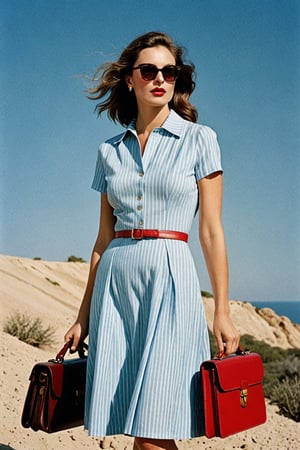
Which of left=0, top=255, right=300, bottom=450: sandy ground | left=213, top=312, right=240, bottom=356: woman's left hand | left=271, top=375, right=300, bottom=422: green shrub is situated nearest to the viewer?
left=213, top=312, right=240, bottom=356: woman's left hand

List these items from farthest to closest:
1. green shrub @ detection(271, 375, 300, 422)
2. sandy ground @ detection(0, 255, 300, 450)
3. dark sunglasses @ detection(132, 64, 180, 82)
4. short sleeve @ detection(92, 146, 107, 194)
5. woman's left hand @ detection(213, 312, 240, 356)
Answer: green shrub @ detection(271, 375, 300, 422), sandy ground @ detection(0, 255, 300, 450), short sleeve @ detection(92, 146, 107, 194), dark sunglasses @ detection(132, 64, 180, 82), woman's left hand @ detection(213, 312, 240, 356)

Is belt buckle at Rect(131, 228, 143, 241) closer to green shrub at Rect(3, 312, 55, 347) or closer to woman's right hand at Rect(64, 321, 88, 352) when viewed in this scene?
woman's right hand at Rect(64, 321, 88, 352)

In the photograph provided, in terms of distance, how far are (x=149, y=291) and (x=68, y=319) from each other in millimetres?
16820

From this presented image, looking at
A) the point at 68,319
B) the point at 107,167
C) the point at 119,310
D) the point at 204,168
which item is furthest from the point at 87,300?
the point at 68,319

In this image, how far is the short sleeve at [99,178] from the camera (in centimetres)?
379

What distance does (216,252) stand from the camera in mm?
3404

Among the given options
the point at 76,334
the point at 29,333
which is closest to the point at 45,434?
the point at 76,334

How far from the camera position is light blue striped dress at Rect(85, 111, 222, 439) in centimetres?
324

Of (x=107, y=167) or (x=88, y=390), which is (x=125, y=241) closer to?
(x=107, y=167)

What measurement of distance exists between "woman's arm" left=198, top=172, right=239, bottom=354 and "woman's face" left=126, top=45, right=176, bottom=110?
1.54 feet

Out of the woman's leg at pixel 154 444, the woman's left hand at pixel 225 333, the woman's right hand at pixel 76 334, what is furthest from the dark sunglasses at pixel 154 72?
the woman's leg at pixel 154 444

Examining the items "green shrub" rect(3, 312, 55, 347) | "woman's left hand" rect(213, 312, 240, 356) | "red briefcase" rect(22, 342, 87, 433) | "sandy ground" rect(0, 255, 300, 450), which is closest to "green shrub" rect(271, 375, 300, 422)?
"sandy ground" rect(0, 255, 300, 450)

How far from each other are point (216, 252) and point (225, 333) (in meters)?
0.37

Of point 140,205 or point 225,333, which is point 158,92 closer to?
point 140,205
